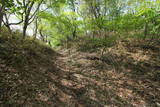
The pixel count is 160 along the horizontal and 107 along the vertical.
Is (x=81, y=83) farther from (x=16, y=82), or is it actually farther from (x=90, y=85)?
(x=16, y=82)

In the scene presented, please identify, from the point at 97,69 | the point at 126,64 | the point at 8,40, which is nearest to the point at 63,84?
the point at 97,69

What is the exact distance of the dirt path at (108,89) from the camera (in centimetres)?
392

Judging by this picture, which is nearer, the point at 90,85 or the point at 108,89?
the point at 108,89

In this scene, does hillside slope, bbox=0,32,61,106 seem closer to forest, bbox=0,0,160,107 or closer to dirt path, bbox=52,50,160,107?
forest, bbox=0,0,160,107

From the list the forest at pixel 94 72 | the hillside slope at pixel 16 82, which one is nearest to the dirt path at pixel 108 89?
the forest at pixel 94 72

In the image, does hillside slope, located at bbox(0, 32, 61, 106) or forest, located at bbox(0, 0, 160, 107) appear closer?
hillside slope, located at bbox(0, 32, 61, 106)

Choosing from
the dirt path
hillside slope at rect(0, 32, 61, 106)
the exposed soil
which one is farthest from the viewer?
the dirt path

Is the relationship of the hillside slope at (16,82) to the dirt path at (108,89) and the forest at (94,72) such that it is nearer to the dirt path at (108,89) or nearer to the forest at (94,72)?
the forest at (94,72)

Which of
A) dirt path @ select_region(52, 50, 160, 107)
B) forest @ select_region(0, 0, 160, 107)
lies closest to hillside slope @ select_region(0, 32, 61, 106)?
forest @ select_region(0, 0, 160, 107)

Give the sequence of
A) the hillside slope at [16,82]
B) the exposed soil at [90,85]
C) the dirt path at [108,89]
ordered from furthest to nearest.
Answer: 1. the dirt path at [108,89]
2. the exposed soil at [90,85]
3. the hillside slope at [16,82]

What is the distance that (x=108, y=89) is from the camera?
4.79 meters

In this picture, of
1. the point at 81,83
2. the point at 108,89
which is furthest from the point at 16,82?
the point at 108,89

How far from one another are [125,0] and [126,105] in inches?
340

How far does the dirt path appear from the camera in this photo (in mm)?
3924
